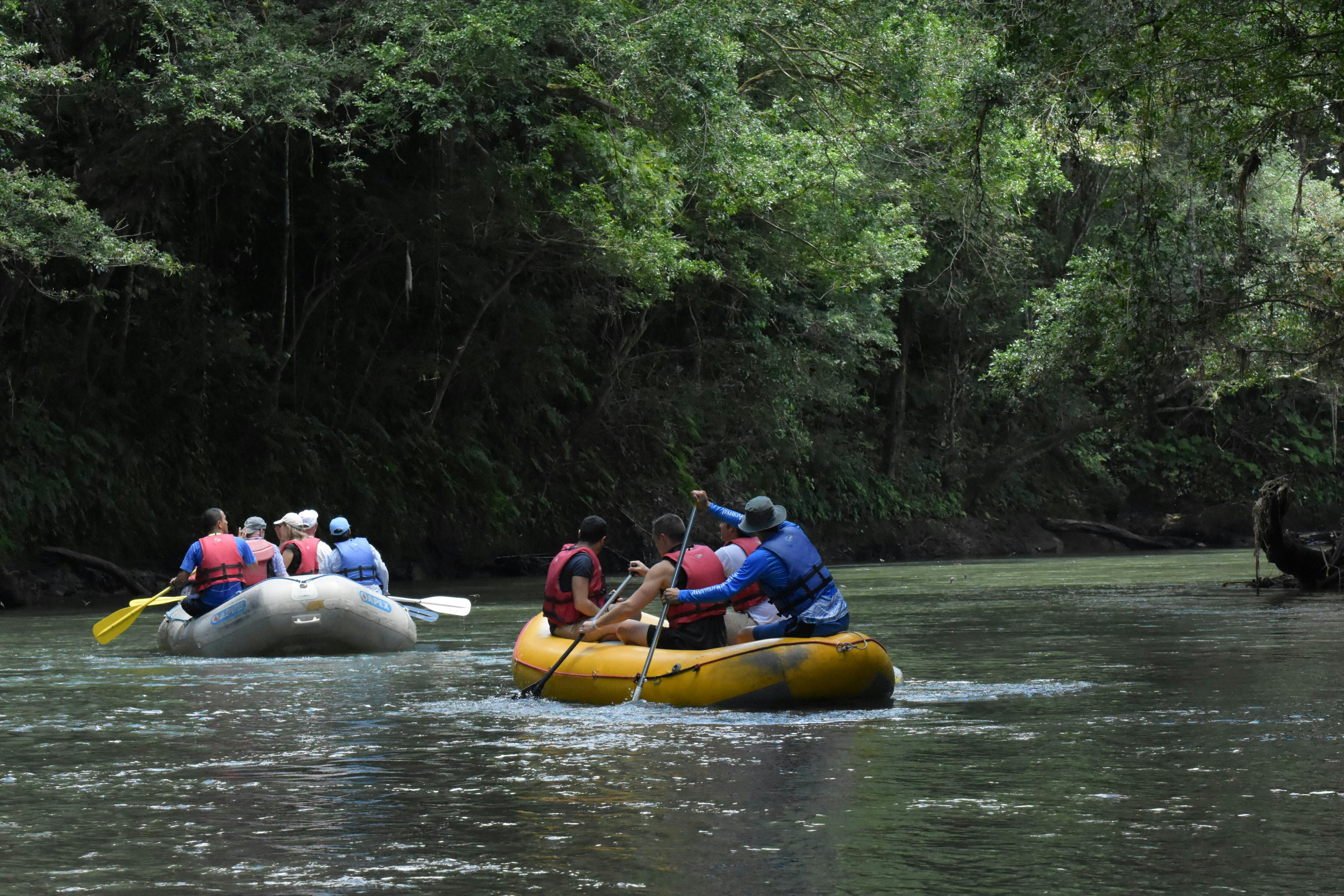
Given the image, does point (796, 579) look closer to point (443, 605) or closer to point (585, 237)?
point (443, 605)

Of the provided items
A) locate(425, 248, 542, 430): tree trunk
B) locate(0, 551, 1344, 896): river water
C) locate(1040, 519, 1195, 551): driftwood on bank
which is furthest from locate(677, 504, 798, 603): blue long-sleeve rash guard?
locate(1040, 519, 1195, 551): driftwood on bank

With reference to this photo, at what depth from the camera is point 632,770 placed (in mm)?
7246

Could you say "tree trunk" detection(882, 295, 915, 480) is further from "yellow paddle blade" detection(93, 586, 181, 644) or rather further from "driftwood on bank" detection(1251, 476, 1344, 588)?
"yellow paddle blade" detection(93, 586, 181, 644)

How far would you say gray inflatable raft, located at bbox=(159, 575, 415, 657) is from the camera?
13523mm

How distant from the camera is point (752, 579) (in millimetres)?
9438

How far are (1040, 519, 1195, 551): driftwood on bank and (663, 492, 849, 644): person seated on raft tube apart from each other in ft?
91.5

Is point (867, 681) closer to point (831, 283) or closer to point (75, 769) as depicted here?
point (75, 769)

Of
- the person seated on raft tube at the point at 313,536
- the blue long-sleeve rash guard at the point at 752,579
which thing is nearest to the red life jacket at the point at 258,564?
the person seated on raft tube at the point at 313,536

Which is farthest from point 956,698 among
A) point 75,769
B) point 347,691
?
point 75,769

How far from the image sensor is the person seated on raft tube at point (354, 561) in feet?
48.6

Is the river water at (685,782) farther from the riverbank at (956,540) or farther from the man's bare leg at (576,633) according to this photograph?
the riverbank at (956,540)

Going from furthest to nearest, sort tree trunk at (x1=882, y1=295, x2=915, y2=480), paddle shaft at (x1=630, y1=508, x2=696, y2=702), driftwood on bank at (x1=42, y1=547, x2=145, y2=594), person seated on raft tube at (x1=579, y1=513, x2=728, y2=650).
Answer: tree trunk at (x1=882, y1=295, x2=915, y2=480), driftwood on bank at (x1=42, y1=547, x2=145, y2=594), person seated on raft tube at (x1=579, y1=513, x2=728, y2=650), paddle shaft at (x1=630, y1=508, x2=696, y2=702)

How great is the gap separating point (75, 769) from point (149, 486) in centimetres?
1651

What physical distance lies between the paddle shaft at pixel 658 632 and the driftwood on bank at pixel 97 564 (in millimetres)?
13354
